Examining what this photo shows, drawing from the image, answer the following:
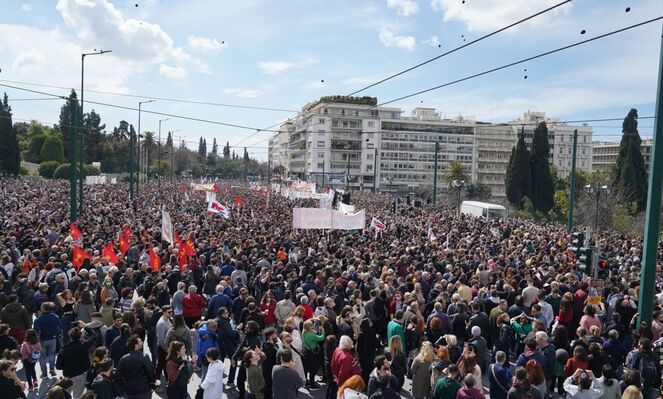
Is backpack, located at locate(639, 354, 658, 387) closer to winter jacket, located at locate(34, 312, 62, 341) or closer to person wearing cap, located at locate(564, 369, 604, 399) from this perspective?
person wearing cap, located at locate(564, 369, 604, 399)

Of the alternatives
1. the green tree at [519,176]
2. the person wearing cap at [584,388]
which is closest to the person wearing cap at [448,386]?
the person wearing cap at [584,388]

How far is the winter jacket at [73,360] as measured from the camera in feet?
25.8

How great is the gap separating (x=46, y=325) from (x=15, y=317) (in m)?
0.64

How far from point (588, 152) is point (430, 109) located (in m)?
39.4

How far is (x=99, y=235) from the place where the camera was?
802 inches

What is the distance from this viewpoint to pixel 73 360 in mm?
7922

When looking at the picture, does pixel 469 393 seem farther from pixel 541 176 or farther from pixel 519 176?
pixel 541 176

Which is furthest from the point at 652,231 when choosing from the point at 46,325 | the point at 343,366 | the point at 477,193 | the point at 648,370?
the point at 477,193

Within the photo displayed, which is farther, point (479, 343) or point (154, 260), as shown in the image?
point (154, 260)

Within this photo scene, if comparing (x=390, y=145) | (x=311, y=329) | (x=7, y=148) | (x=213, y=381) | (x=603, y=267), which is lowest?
(x=213, y=381)

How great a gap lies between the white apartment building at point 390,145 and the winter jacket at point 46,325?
291ft

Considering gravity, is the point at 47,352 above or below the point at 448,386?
below

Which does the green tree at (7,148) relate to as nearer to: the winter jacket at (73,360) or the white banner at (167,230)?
the white banner at (167,230)

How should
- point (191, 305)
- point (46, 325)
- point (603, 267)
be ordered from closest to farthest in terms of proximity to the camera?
point (46, 325) → point (191, 305) → point (603, 267)
